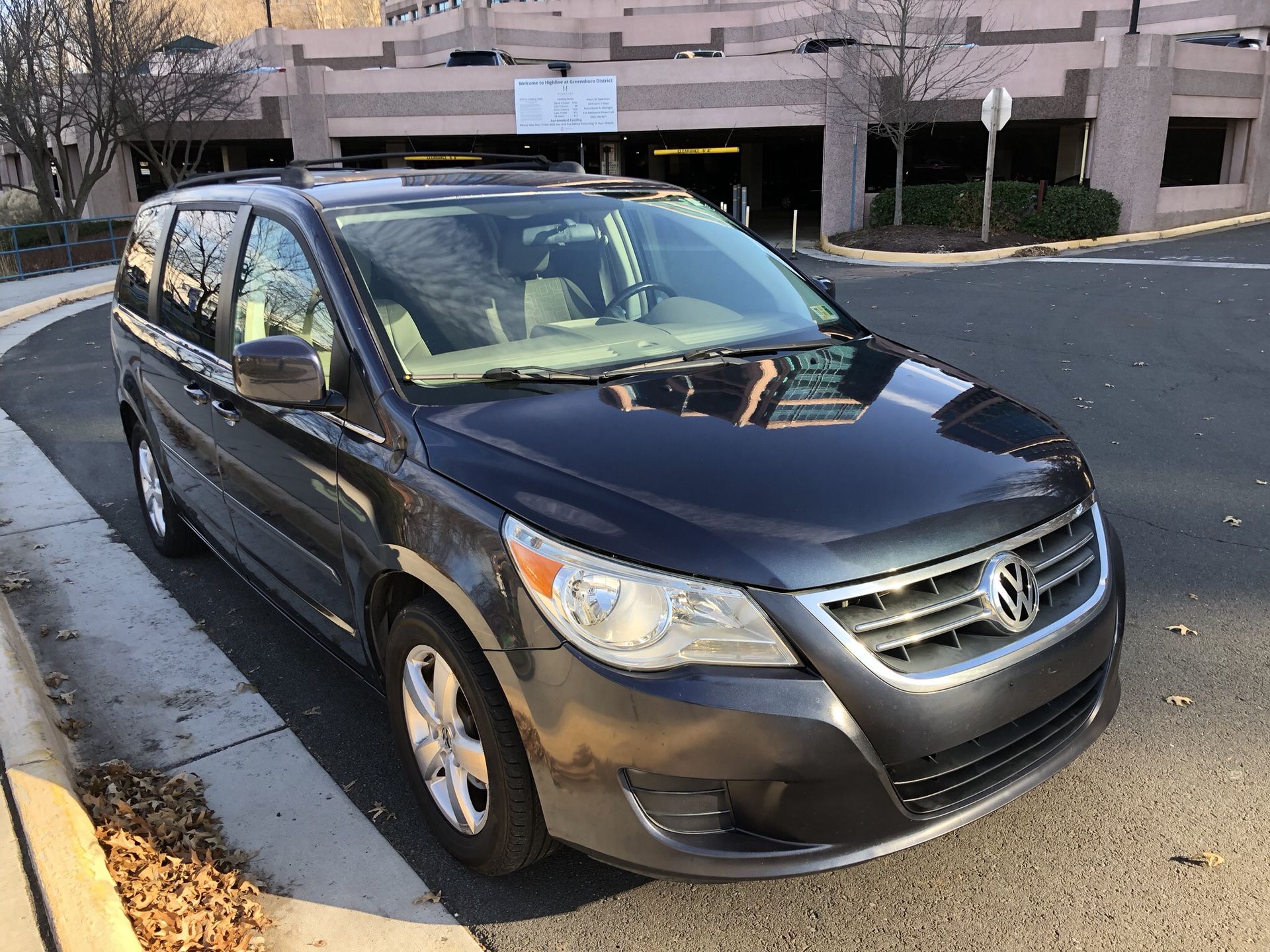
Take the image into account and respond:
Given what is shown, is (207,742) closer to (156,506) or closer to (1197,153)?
(156,506)

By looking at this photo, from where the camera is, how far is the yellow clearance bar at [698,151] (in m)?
36.3

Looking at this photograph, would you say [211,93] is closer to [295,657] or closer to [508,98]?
[508,98]

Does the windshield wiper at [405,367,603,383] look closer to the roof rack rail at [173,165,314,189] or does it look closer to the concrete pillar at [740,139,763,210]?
the roof rack rail at [173,165,314,189]

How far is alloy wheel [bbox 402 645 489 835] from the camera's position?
106 inches

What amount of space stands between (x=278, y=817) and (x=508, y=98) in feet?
93.0

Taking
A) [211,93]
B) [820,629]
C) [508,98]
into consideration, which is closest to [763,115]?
[508,98]

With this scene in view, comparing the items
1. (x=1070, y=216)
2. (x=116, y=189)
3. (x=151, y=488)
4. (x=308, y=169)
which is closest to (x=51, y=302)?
(x=151, y=488)

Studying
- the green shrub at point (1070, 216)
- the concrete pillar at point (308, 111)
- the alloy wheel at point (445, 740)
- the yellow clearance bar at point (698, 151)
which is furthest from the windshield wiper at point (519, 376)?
the yellow clearance bar at point (698, 151)

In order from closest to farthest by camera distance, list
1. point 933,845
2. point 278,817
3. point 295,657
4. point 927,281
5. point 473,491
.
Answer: point 473,491 < point 933,845 < point 278,817 < point 295,657 < point 927,281


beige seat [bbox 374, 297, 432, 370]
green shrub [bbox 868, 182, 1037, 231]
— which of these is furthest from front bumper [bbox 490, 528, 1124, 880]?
green shrub [bbox 868, 182, 1037, 231]

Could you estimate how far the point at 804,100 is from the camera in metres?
26.3

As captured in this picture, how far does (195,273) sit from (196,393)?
0.57 m

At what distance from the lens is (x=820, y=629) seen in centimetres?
219

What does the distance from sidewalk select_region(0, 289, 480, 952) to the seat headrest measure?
1829 mm
